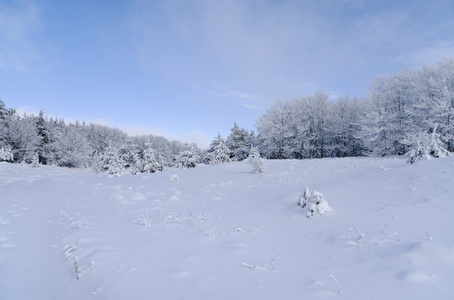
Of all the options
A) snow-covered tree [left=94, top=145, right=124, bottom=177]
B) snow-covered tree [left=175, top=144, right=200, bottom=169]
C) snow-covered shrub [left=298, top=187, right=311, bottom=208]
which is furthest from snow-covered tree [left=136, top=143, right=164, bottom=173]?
snow-covered shrub [left=298, top=187, right=311, bottom=208]

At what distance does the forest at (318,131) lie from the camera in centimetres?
2506

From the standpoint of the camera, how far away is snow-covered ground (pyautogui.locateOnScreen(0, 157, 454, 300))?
3.42 metres

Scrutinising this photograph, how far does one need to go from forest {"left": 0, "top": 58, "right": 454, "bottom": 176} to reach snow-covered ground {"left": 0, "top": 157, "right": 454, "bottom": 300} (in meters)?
6.78

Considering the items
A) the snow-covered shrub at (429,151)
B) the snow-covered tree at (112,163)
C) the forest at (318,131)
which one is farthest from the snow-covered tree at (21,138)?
the snow-covered shrub at (429,151)

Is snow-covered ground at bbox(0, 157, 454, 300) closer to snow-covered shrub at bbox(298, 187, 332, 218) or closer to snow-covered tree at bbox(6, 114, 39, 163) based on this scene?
snow-covered shrub at bbox(298, 187, 332, 218)

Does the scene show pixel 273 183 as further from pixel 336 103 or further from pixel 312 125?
pixel 336 103

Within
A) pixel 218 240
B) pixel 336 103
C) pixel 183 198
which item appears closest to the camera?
pixel 218 240

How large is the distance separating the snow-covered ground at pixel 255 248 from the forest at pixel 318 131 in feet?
22.3

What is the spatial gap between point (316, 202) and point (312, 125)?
3391 cm

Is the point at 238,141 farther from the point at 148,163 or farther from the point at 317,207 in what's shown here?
the point at 317,207

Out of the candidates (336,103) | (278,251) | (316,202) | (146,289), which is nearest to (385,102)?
(336,103)

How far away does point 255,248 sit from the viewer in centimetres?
506

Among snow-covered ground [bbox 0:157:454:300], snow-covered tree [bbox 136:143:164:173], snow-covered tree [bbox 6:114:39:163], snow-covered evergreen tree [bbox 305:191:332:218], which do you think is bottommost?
snow-covered ground [bbox 0:157:454:300]

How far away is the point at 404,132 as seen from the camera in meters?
27.4
